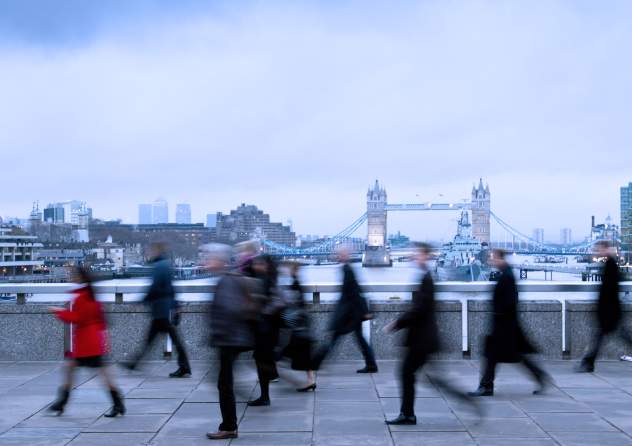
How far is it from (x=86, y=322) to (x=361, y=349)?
3822 millimetres

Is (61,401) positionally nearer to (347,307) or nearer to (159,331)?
(159,331)

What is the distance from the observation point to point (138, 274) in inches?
A: 1854

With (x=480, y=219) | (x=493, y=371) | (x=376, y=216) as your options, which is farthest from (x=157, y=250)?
(x=376, y=216)

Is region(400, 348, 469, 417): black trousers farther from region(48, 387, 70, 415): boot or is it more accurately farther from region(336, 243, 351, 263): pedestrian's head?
region(48, 387, 70, 415): boot

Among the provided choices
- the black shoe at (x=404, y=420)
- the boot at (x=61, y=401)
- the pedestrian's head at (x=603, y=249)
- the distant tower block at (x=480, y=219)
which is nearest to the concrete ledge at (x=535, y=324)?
the pedestrian's head at (x=603, y=249)

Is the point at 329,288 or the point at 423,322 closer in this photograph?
the point at 423,322

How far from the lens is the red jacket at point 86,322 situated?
25.7 ft

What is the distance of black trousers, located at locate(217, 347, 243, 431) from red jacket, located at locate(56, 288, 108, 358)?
1.38 metres

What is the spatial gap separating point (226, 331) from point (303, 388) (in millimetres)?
2690

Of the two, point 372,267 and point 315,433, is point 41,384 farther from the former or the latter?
point 372,267

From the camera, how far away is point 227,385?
7.11 m

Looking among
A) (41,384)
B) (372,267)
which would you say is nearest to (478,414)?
(41,384)

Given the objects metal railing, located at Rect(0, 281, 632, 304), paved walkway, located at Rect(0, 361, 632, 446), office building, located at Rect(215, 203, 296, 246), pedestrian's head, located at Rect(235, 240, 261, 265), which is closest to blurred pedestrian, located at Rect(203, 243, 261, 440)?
paved walkway, located at Rect(0, 361, 632, 446)

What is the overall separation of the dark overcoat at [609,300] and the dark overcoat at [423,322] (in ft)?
10.7
